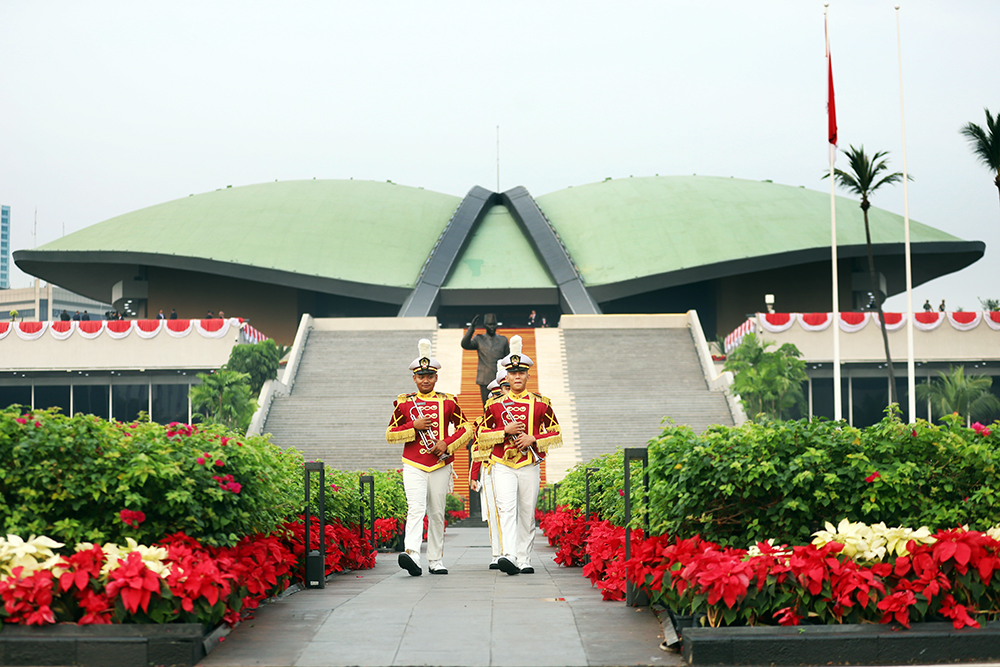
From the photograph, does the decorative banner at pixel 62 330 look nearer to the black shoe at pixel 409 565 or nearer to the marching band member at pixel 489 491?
the marching band member at pixel 489 491

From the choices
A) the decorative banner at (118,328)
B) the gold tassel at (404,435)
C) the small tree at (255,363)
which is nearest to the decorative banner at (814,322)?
the small tree at (255,363)

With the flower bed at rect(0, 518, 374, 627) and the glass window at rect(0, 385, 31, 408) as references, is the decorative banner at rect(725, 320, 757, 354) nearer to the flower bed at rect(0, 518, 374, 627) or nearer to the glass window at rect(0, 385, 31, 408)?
the glass window at rect(0, 385, 31, 408)

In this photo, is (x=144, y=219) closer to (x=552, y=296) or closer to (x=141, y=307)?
(x=141, y=307)

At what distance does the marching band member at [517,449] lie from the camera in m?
8.81

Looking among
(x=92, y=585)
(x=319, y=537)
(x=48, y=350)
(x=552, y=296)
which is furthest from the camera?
(x=552, y=296)

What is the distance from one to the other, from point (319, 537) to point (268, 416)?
2274cm

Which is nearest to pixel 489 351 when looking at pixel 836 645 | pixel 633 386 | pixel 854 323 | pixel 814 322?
pixel 836 645

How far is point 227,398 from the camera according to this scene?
30.2m

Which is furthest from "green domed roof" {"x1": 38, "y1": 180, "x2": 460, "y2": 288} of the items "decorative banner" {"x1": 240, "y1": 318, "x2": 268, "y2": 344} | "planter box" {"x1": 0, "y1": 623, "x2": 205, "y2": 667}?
"planter box" {"x1": 0, "y1": 623, "x2": 205, "y2": 667}

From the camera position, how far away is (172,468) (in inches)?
208

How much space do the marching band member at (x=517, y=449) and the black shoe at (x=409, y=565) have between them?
0.78 meters

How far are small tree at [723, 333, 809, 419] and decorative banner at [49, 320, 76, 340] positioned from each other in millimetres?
24436

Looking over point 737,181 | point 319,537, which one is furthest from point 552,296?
point 319,537

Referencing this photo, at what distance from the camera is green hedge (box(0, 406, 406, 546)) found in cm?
520
